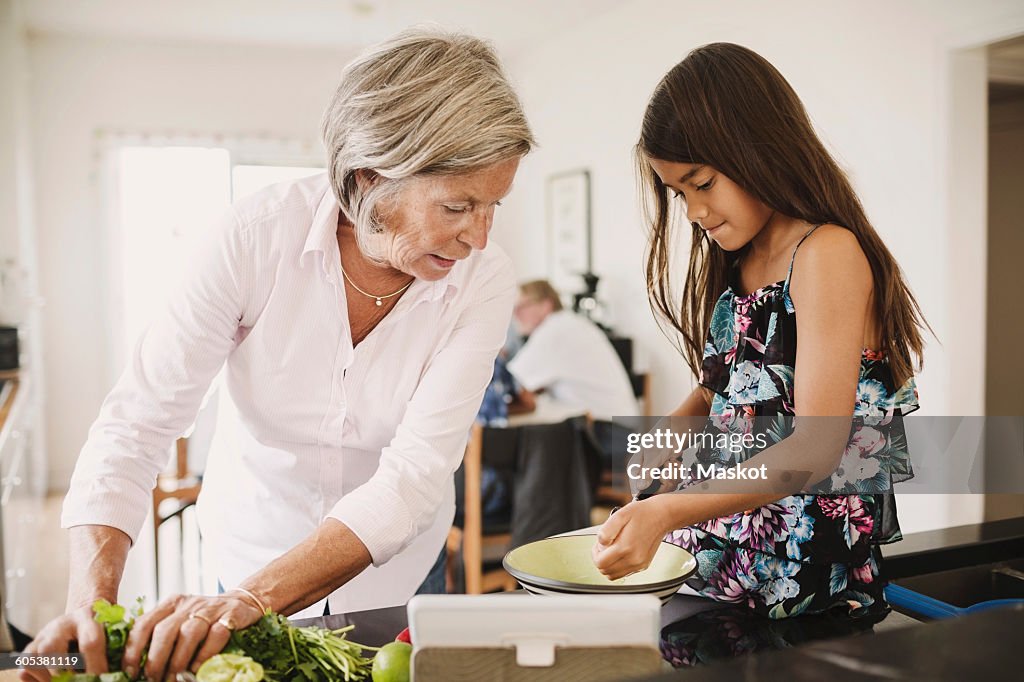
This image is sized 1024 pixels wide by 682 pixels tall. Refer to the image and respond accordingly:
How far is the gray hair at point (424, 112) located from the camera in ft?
3.64

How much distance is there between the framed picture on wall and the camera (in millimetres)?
5395

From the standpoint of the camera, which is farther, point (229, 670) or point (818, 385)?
point (818, 385)

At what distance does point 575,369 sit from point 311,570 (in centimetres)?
318

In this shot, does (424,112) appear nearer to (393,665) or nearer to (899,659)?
(393,665)

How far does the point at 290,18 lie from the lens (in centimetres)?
529

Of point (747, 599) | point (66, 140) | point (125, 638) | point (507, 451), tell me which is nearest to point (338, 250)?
point (125, 638)

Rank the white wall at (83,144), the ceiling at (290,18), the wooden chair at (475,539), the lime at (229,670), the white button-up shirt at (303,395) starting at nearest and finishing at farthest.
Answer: the lime at (229,670)
the white button-up shirt at (303,395)
the wooden chair at (475,539)
the ceiling at (290,18)
the white wall at (83,144)

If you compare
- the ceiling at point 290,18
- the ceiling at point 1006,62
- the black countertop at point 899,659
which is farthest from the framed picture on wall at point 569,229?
the black countertop at point 899,659

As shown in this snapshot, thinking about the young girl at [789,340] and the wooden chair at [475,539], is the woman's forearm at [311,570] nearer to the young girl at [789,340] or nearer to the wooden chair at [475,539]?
the young girl at [789,340]

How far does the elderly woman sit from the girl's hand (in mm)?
301

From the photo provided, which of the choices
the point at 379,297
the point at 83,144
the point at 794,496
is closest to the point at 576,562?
the point at 794,496

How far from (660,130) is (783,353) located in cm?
34

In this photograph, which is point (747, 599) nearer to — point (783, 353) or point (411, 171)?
point (783, 353)

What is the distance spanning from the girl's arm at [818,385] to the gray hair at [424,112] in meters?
0.43
